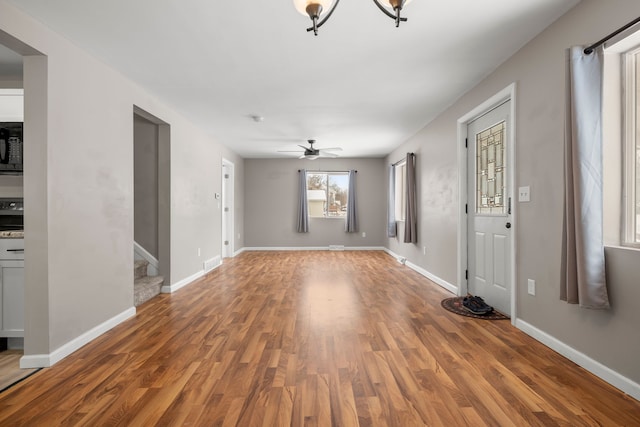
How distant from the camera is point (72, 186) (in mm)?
2459

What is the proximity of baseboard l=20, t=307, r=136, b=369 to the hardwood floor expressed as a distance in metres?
0.07

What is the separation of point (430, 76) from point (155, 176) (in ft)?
11.5

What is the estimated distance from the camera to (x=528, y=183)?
2676 millimetres

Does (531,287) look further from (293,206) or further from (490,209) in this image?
(293,206)

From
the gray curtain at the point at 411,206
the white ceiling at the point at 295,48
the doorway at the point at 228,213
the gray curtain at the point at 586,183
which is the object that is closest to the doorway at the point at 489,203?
the white ceiling at the point at 295,48

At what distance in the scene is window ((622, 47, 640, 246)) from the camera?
192 cm

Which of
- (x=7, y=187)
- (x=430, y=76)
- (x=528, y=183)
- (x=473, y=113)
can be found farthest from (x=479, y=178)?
(x=7, y=187)

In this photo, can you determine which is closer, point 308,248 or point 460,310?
point 460,310

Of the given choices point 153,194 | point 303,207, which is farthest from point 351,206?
point 153,194

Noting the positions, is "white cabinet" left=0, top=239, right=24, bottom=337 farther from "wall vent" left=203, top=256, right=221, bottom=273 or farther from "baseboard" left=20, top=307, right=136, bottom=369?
"wall vent" left=203, top=256, right=221, bottom=273

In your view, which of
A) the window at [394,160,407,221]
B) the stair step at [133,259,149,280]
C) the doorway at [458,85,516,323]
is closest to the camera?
the doorway at [458,85,516,323]

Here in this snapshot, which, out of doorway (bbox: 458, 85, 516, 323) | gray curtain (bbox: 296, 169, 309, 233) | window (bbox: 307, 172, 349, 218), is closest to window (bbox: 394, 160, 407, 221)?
window (bbox: 307, 172, 349, 218)

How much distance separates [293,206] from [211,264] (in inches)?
128

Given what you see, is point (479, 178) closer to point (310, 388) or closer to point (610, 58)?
point (610, 58)
